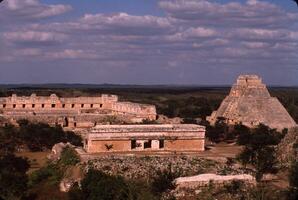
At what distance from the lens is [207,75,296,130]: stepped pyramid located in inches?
1367

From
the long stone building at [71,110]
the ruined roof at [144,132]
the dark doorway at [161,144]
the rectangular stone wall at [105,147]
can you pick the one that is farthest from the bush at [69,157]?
the long stone building at [71,110]

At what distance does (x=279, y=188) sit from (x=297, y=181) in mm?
3947

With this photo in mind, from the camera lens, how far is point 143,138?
78.8 ft

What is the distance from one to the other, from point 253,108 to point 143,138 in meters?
13.4

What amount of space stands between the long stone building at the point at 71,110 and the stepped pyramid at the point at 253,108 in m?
5.06

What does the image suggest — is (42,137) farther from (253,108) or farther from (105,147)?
(253,108)

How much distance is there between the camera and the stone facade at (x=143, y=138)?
23.4m

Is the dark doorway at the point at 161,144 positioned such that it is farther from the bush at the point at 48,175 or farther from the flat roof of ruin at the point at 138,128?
the bush at the point at 48,175

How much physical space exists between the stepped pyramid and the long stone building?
506 cm

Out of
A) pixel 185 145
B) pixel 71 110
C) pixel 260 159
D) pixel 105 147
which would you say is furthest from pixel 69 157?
pixel 71 110

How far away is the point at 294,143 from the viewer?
21750 mm

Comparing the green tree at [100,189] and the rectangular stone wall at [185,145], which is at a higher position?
the rectangular stone wall at [185,145]

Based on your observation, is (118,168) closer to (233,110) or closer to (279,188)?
(279,188)

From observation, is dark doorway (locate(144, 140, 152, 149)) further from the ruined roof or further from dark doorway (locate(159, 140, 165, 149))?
dark doorway (locate(159, 140, 165, 149))
